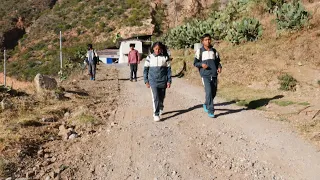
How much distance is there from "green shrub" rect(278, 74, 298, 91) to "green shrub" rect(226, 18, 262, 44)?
17.0 ft

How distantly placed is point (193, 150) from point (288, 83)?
6.45 metres

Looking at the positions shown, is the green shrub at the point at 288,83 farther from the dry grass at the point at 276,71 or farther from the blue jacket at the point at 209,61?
the blue jacket at the point at 209,61

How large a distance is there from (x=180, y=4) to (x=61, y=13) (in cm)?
2155

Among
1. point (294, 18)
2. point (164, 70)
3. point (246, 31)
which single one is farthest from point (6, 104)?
point (294, 18)

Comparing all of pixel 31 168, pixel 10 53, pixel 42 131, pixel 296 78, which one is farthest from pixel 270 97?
pixel 10 53

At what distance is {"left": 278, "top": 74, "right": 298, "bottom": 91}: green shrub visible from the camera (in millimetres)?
10484

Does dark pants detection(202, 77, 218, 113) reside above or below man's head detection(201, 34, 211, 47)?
below

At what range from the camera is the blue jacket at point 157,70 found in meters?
6.96

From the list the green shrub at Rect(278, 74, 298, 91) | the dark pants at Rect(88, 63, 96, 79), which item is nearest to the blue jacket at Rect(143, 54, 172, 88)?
the green shrub at Rect(278, 74, 298, 91)

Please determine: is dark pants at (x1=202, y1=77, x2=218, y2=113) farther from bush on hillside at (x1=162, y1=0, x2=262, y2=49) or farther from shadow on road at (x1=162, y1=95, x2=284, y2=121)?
bush on hillside at (x1=162, y1=0, x2=262, y2=49)

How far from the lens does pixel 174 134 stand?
6105 millimetres

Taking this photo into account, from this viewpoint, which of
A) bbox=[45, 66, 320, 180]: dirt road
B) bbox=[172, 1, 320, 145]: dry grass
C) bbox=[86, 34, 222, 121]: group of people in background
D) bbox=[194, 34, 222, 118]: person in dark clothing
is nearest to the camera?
bbox=[45, 66, 320, 180]: dirt road

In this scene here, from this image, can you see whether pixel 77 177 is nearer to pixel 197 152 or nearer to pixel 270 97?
pixel 197 152

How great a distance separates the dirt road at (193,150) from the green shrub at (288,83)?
126 inches
